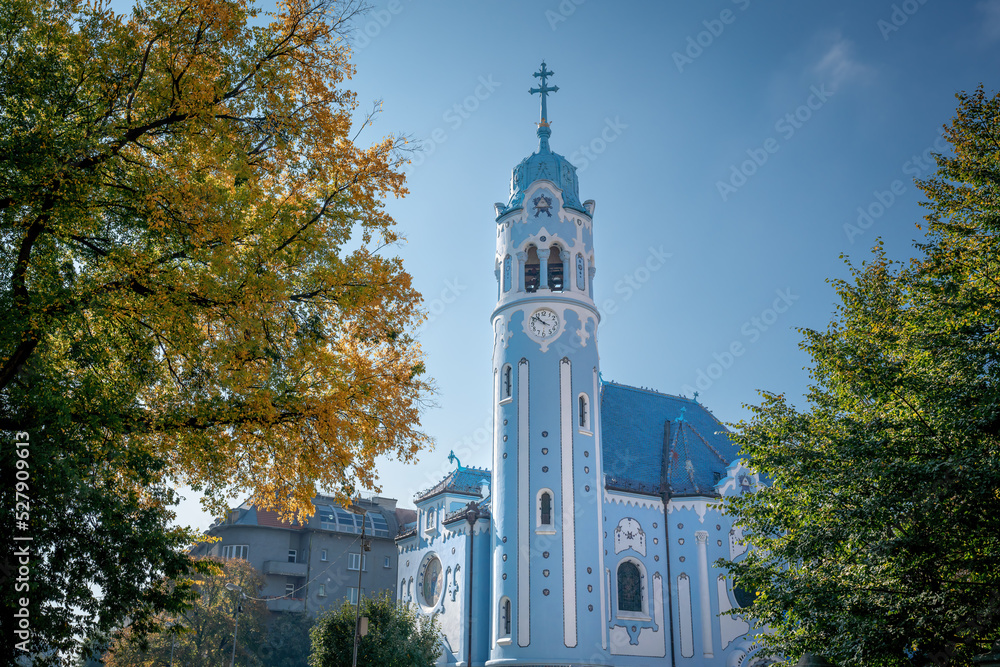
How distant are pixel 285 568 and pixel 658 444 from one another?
31.5 metres

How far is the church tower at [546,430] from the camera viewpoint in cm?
3269

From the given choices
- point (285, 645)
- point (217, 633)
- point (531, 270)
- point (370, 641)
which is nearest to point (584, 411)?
point (531, 270)

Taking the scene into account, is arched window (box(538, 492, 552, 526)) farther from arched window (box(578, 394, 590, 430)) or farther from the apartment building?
the apartment building

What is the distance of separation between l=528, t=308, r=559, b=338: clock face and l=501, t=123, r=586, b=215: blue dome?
18.6 feet

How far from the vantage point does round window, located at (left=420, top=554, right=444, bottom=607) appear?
39.4 m

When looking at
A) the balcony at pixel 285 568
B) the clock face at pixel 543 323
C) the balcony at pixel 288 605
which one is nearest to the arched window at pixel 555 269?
the clock face at pixel 543 323

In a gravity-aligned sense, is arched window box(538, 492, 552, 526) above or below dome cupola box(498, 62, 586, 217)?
below

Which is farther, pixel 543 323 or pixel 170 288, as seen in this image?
pixel 543 323

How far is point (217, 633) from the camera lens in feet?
152

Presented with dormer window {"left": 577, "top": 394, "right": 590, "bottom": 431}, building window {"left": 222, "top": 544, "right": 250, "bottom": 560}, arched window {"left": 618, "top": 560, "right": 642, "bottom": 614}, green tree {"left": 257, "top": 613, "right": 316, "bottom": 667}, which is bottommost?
green tree {"left": 257, "top": 613, "right": 316, "bottom": 667}

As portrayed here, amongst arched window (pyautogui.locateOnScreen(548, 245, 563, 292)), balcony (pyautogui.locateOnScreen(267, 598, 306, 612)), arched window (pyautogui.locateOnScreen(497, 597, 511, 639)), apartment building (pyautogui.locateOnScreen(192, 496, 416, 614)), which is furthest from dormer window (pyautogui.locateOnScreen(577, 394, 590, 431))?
balcony (pyautogui.locateOnScreen(267, 598, 306, 612))

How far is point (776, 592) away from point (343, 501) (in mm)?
10477

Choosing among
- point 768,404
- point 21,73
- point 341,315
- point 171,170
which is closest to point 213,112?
point 171,170

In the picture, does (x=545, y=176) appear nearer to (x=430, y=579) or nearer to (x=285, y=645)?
(x=430, y=579)
